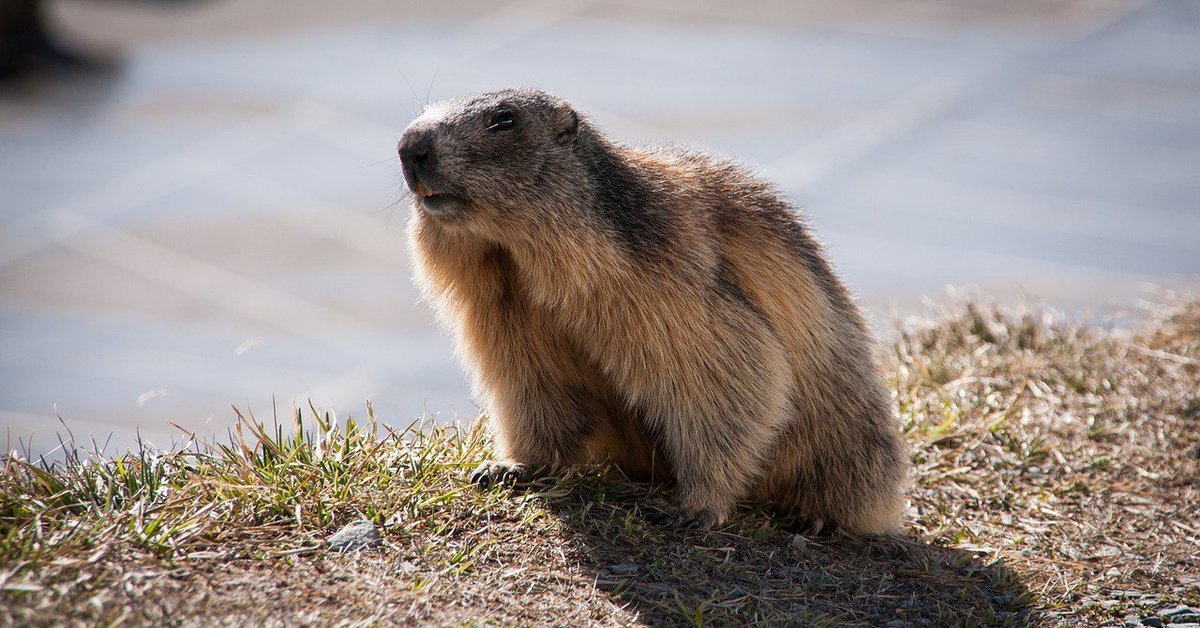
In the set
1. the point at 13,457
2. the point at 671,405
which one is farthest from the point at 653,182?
the point at 13,457

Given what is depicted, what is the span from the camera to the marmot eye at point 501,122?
5598 millimetres

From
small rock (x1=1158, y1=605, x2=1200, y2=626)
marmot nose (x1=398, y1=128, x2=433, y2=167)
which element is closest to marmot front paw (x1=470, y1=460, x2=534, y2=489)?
marmot nose (x1=398, y1=128, x2=433, y2=167)

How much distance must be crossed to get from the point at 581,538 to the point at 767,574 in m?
0.87

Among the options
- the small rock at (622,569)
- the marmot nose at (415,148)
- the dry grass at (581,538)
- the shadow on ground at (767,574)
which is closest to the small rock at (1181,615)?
the dry grass at (581,538)

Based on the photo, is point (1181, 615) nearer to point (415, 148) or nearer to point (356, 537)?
point (356, 537)

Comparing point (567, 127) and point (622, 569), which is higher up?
point (567, 127)

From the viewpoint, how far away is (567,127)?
5.80 meters

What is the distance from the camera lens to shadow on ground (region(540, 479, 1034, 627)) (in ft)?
17.4

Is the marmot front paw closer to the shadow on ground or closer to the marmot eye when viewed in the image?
the shadow on ground

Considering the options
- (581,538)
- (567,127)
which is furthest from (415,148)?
(581,538)

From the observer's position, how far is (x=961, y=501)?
693cm

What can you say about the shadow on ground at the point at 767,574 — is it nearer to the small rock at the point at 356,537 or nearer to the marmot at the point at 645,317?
the marmot at the point at 645,317

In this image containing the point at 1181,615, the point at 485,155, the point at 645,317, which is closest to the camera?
the point at 485,155

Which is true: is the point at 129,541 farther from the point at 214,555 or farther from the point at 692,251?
the point at 692,251
